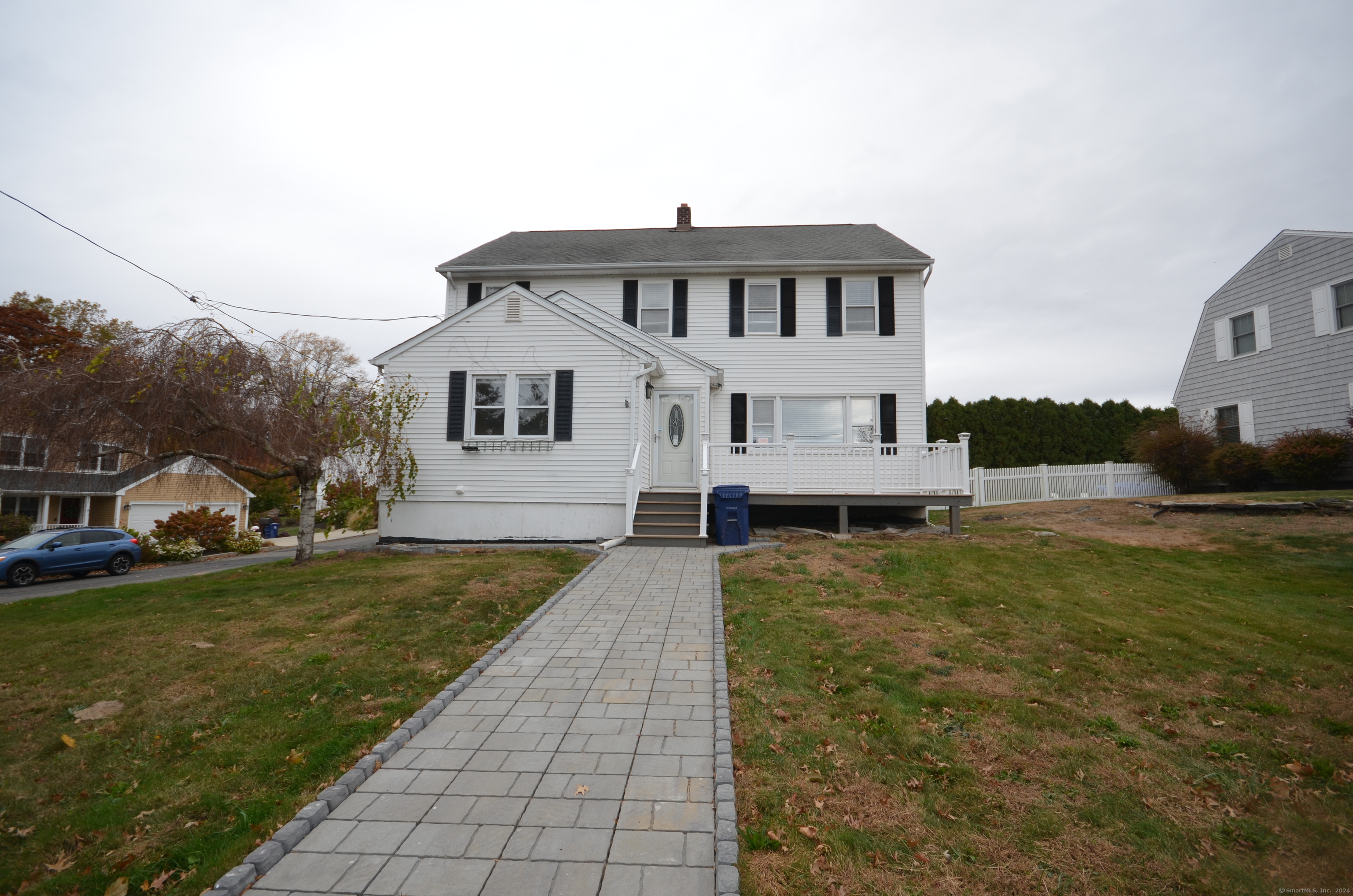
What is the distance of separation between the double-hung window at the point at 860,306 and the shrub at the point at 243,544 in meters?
25.7

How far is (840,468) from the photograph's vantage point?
12.6m

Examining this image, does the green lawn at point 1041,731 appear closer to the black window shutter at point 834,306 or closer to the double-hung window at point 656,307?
the black window shutter at point 834,306

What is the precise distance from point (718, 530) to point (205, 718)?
8.53 m

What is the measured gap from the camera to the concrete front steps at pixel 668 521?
463 inches

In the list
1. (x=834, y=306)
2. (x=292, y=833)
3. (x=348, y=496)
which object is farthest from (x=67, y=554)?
(x=834, y=306)

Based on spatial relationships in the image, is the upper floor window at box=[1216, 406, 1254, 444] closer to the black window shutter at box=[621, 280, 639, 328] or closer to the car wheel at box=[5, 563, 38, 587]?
the black window shutter at box=[621, 280, 639, 328]

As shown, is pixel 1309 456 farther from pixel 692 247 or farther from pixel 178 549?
pixel 178 549

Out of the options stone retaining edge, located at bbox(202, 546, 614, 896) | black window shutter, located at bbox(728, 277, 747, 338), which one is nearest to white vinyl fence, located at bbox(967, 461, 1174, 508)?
black window shutter, located at bbox(728, 277, 747, 338)

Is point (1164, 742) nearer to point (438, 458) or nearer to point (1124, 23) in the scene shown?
point (438, 458)

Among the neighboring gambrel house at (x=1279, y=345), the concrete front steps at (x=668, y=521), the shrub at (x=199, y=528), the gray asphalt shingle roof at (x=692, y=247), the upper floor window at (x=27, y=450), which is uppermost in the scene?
the gray asphalt shingle roof at (x=692, y=247)

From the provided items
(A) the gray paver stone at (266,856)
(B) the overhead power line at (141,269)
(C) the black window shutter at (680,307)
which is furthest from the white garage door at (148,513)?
(A) the gray paver stone at (266,856)

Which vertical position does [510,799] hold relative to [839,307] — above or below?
below

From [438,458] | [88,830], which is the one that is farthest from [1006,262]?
[88,830]

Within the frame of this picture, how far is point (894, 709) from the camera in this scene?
443 cm
